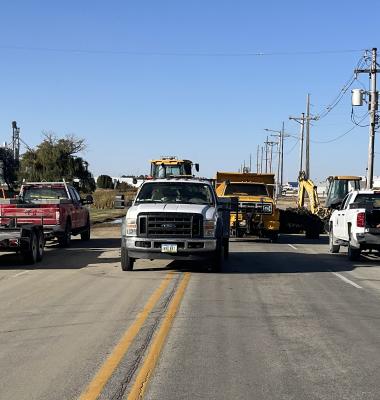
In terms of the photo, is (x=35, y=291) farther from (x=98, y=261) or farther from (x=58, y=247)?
(x=58, y=247)

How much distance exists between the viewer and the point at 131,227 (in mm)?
13680

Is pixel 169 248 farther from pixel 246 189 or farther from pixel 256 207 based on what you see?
pixel 246 189

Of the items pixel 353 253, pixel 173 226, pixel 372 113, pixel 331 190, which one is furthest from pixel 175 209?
pixel 372 113

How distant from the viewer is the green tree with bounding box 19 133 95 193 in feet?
213

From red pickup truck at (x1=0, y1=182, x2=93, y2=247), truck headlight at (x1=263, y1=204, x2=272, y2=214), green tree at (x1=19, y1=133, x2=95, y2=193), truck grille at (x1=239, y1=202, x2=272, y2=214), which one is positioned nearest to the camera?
red pickup truck at (x1=0, y1=182, x2=93, y2=247)

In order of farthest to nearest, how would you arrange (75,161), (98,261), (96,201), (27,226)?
(75,161) → (96,201) → (98,261) → (27,226)

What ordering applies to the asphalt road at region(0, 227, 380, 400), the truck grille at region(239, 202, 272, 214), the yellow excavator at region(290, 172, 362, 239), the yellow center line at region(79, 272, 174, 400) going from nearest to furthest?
1. the yellow center line at region(79, 272, 174, 400)
2. the asphalt road at region(0, 227, 380, 400)
3. the truck grille at region(239, 202, 272, 214)
4. the yellow excavator at region(290, 172, 362, 239)

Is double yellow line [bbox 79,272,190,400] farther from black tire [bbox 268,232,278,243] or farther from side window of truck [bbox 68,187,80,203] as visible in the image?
black tire [bbox 268,232,278,243]

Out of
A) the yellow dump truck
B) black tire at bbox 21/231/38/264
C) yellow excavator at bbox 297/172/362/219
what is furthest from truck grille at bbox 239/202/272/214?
black tire at bbox 21/231/38/264

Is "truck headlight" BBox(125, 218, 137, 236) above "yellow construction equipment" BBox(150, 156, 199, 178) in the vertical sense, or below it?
below

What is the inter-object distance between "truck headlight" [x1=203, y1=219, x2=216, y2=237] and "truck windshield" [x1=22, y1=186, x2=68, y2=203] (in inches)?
385

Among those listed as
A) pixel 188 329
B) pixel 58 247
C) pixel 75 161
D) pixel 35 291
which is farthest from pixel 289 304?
pixel 75 161

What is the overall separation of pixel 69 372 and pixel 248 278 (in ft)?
24.4

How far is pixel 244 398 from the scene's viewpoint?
5324 mm
